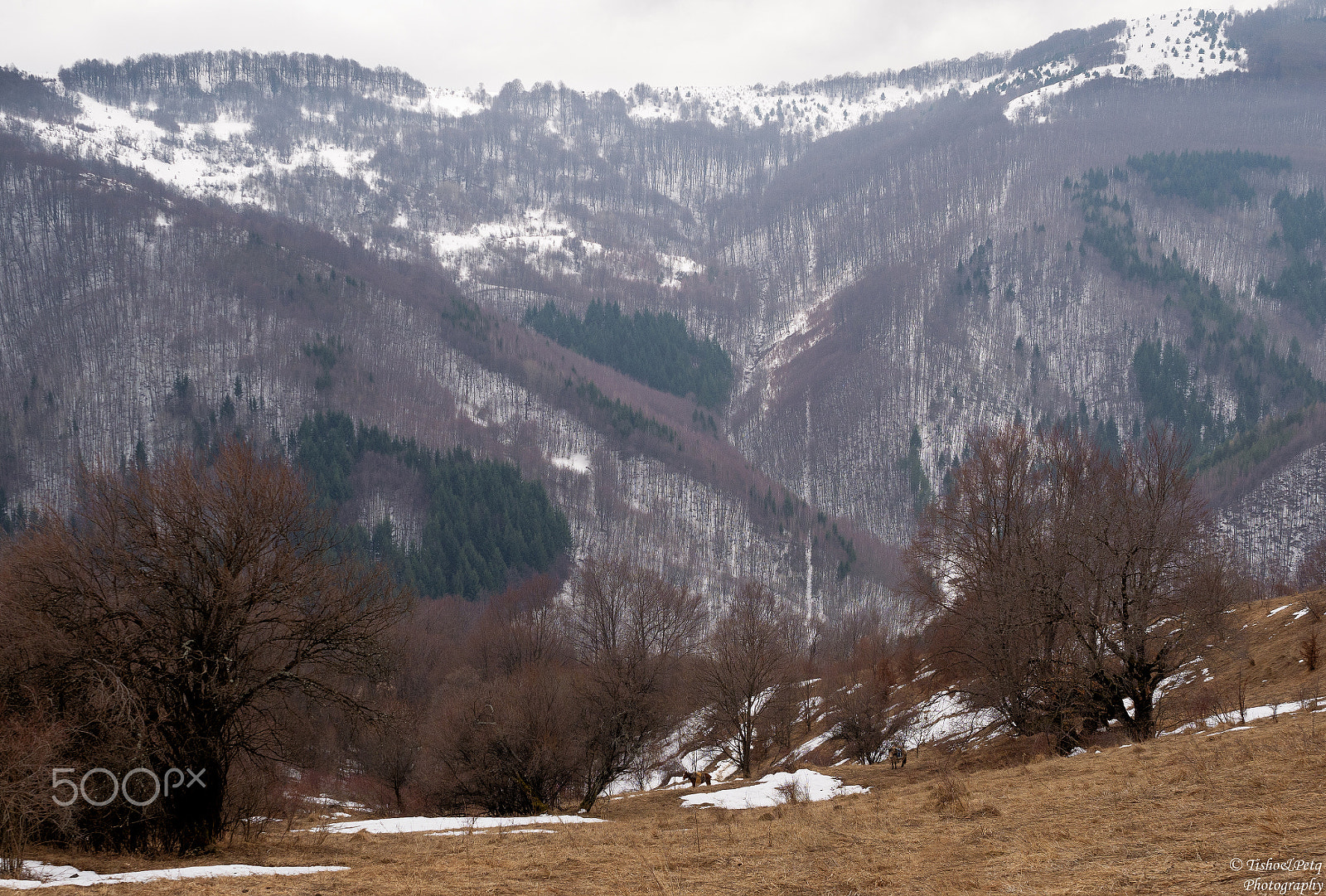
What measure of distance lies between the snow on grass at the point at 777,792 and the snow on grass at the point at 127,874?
13.6m

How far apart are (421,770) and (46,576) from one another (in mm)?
26849

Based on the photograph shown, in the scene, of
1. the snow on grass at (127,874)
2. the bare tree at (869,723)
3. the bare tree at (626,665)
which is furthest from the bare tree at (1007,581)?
the snow on grass at (127,874)

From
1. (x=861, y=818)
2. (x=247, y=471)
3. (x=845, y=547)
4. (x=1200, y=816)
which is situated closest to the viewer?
(x=1200, y=816)

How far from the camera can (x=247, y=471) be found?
69.6ft

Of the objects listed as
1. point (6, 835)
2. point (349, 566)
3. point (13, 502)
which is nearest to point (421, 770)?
point (349, 566)

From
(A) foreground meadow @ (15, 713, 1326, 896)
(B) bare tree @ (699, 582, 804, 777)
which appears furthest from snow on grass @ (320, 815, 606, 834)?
(B) bare tree @ (699, 582, 804, 777)

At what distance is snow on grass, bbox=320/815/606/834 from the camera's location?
80.9ft

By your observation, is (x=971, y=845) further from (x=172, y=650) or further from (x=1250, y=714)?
(x=172, y=650)

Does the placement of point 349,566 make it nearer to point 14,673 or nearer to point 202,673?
point 202,673

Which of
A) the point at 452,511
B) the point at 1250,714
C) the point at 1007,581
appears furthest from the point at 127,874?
the point at 452,511

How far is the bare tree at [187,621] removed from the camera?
18188 mm

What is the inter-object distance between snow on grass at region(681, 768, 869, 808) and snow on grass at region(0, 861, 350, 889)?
44.8 ft

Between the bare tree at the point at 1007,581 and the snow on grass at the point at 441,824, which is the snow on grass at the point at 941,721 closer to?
the bare tree at the point at 1007,581

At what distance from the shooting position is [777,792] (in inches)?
1065
